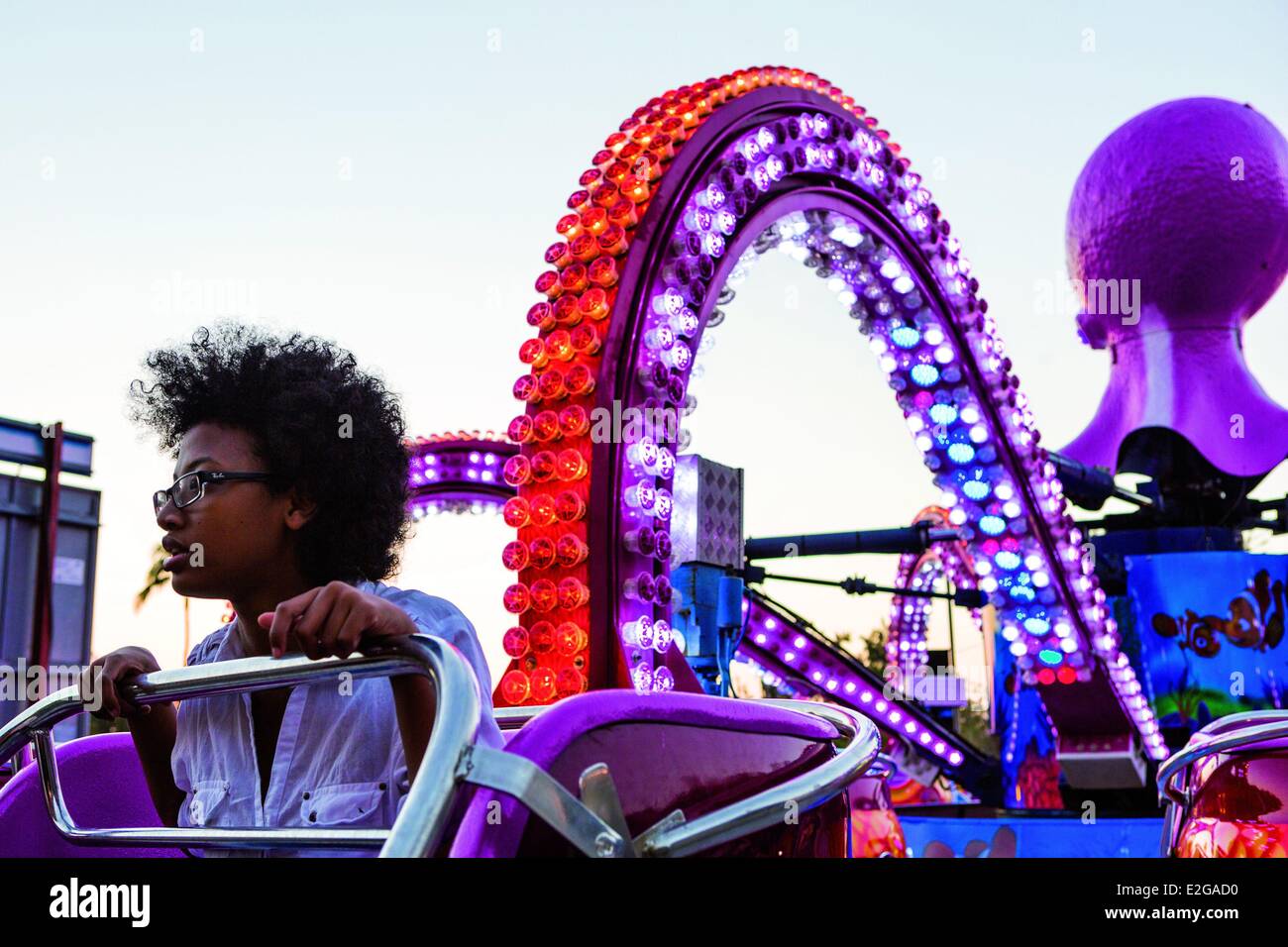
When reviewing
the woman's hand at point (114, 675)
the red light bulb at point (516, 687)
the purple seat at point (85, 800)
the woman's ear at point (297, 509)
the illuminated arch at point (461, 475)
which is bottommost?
the red light bulb at point (516, 687)

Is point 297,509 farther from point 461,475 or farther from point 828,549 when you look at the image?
point 828,549

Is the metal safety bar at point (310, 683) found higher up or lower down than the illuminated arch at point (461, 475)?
lower down

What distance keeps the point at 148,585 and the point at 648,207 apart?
35.2 m

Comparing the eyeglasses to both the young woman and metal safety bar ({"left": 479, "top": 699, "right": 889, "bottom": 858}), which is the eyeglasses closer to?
the young woman

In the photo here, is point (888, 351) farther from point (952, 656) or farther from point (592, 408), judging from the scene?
point (952, 656)

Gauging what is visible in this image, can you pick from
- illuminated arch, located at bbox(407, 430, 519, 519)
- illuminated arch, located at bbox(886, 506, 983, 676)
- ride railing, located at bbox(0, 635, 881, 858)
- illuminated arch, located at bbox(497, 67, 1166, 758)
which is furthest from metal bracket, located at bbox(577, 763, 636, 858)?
illuminated arch, located at bbox(886, 506, 983, 676)

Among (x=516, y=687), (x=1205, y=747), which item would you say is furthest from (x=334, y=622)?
(x=516, y=687)

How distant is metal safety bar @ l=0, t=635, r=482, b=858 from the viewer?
1.28 metres

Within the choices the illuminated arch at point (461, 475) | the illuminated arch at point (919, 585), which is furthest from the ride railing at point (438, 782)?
the illuminated arch at point (919, 585)

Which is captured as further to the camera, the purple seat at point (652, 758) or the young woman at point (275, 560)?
the young woman at point (275, 560)

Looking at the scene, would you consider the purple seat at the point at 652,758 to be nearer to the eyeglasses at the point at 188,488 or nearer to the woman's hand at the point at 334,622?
the woman's hand at the point at 334,622

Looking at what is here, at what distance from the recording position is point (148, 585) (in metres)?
38.3

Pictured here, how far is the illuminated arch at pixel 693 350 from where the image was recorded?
227 inches
